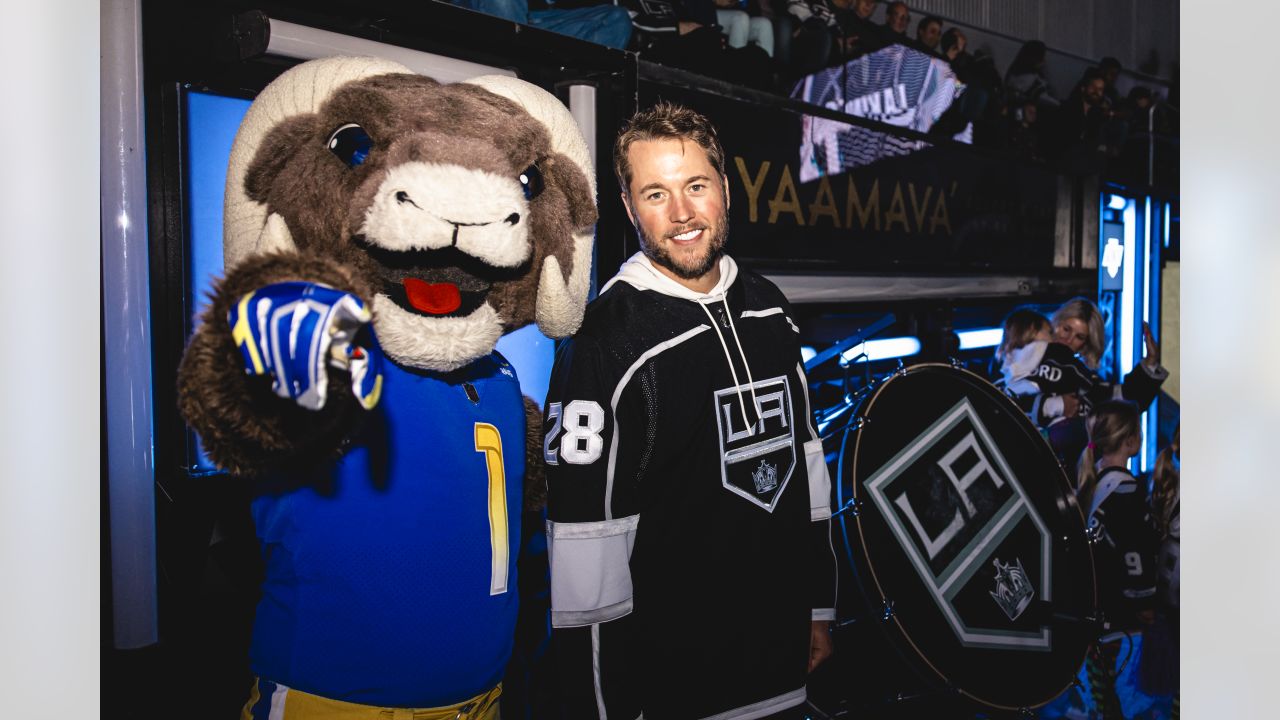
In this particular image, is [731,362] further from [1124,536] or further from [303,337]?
[1124,536]

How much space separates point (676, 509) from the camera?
1743 mm

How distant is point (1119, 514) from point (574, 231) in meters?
3.25

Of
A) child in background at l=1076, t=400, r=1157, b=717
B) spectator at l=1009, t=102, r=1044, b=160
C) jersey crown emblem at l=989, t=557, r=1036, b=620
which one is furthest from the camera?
spectator at l=1009, t=102, r=1044, b=160

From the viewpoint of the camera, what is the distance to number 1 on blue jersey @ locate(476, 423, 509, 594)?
1.46 m

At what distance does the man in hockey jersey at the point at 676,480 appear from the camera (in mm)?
1634

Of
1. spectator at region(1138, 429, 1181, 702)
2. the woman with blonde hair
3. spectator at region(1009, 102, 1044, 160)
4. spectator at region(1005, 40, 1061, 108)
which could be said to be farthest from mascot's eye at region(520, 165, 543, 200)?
spectator at region(1005, 40, 1061, 108)

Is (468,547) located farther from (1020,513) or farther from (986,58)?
(986,58)

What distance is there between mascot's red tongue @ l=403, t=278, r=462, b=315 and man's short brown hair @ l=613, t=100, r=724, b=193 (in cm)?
57

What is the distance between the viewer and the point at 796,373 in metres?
1.95

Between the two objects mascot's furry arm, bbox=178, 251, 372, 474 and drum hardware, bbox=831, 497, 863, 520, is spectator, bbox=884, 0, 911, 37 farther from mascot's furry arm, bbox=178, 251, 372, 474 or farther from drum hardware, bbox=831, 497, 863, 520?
mascot's furry arm, bbox=178, 251, 372, 474

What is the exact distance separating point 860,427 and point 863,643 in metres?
0.74
